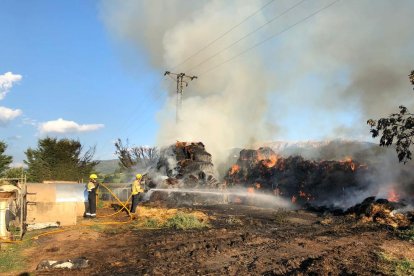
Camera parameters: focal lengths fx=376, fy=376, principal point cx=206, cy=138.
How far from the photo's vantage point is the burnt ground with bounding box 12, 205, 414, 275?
768 cm

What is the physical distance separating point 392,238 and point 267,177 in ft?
66.9

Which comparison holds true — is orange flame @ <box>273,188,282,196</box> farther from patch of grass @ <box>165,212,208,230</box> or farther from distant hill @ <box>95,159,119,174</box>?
distant hill @ <box>95,159,119,174</box>

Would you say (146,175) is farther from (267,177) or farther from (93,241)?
(93,241)

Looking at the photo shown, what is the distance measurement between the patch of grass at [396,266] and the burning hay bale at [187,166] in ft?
60.6

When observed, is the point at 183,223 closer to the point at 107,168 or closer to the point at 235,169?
the point at 235,169

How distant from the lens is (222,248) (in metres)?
9.55

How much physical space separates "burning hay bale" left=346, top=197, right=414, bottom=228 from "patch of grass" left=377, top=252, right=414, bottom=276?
6.18m

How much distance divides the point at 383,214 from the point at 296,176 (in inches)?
546

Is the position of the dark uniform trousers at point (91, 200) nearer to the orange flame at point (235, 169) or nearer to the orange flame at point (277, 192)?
the orange flame at point (277, 192)

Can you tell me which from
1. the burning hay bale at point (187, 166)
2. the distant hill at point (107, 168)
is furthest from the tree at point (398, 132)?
the distant hill at point (107, 168)

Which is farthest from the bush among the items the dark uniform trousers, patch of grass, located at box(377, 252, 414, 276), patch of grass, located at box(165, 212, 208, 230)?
the dark uniform trousers

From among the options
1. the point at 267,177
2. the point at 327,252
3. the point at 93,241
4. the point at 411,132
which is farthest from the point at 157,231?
the point at 267,177

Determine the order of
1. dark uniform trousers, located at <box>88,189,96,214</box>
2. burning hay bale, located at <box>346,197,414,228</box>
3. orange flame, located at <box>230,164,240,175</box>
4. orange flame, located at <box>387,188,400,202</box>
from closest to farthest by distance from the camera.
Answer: burning hay bale, located at <box>346,197,414,228</box>
dark uniform trousers, located at <box>88,189,96,214</box>
orange flame, located at <box>387,188,400,202</box>
orange flame, located at <box>230,164,240,175</box>

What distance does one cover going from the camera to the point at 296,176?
29.6 m
